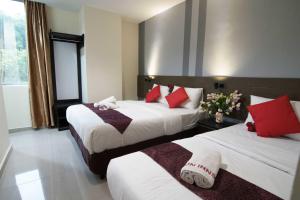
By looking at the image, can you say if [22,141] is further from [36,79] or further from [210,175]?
[210,175]

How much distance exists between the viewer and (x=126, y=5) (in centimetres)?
371

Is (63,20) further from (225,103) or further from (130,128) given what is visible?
(225,103)

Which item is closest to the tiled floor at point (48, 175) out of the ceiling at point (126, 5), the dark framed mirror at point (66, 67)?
the dark framed mirror at point (66, 67)

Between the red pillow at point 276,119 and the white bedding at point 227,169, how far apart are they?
0.38 feet

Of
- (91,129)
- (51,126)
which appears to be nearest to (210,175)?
(91,129)

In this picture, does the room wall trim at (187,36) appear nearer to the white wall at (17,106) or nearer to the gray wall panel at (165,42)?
the gray wall panel at (165,42)

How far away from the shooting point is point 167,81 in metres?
3.99

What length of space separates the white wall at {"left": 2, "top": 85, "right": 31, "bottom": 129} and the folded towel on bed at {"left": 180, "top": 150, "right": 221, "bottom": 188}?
4.15 m

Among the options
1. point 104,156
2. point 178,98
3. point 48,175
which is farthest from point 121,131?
point 178,98

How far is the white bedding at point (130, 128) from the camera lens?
6.57ft

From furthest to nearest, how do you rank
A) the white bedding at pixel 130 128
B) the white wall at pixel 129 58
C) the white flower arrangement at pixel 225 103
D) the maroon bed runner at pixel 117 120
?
the white wall at pixel 129 58, the white flower arrangement at pixel 225 103, the maroon bed runner at pixel 117 120, the white bedding at pixel 130 128

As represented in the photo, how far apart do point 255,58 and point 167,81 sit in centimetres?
197

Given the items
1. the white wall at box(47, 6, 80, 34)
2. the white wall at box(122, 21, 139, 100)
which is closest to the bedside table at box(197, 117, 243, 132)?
the white wall at box(122, 21, 139, 100)

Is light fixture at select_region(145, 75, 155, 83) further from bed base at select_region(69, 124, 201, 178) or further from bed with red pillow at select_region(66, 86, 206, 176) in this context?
bed base at select_region(69, 124, 201, 178)
